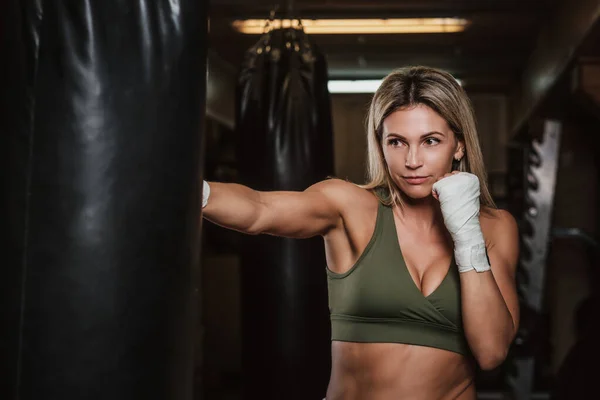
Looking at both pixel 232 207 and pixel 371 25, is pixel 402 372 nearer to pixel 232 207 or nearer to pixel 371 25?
pixel 232 207

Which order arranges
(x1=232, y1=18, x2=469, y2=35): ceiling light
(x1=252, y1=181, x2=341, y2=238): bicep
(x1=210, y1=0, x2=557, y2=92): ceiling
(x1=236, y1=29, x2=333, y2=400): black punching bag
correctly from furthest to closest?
(x1=232, y1=18, x2=469, y2=35): ceiling light → (x1=210, y1=0, x2=557, y2=92): ceiling → (x1=236, y1=29, x2=333, y2=400): black punching bag → (x1=252, y1=181, x2=341, y2=238): bicep

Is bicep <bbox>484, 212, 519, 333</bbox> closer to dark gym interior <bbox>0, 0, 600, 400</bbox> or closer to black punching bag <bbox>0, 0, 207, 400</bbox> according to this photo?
dark gym interior <bbox>0, 0, 600, 400</bbox>

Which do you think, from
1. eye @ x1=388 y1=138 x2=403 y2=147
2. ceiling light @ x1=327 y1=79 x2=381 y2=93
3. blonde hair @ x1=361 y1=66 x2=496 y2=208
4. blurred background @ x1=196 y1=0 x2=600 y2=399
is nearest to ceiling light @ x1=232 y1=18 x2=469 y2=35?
blurred background @ x1=196 y1=0 x2=600 y2=399

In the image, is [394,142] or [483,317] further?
[394,142]

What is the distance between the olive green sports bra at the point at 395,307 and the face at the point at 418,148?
184 millimetres

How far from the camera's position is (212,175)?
7.59 metres

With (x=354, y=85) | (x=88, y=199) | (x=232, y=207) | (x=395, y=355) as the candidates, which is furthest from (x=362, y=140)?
(x=88, y=199)

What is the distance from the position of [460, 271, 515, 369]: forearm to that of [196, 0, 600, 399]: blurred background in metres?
0.89

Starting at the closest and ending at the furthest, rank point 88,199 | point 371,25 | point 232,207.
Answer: point 88,199 → point 232,207 → point 371,25

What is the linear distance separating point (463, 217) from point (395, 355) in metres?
0.38

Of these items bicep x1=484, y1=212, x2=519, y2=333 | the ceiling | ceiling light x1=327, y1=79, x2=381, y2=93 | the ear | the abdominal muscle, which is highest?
the ceiling

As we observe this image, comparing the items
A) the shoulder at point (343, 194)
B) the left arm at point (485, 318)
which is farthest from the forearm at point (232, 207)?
the left arm at point (485, 318)

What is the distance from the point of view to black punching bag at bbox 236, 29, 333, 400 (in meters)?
3.67

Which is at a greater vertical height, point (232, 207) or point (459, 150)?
point (459, 150)
